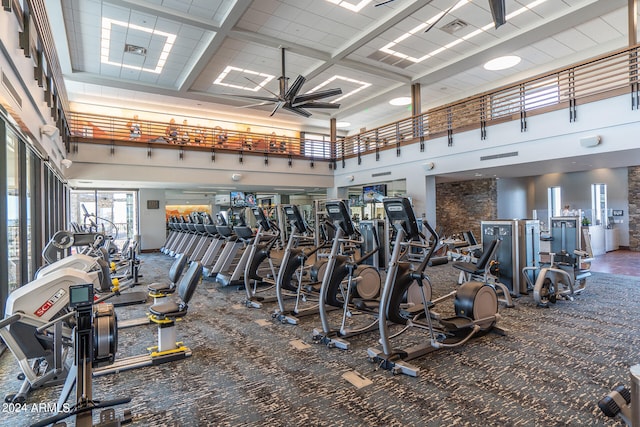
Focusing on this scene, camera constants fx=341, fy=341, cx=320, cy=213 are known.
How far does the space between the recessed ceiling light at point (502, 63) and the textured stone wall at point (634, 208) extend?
5636mm

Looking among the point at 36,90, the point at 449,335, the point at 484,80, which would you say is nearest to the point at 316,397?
the point at 449,335

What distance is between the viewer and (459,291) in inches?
143

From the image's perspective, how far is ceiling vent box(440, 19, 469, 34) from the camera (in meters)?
7.17

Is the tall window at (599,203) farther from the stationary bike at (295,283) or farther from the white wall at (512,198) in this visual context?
the stationary bike at (295,283)

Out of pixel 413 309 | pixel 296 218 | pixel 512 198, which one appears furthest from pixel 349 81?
pixel 413 309

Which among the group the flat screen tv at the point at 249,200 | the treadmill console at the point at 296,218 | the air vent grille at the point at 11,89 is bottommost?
the treadmill console at the point at 296,218

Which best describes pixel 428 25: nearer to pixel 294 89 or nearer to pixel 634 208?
pixel 294 89

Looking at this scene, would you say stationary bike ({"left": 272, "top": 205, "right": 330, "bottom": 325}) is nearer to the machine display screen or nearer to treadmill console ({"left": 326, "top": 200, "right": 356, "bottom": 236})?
treadmill console ({"left": 326, "top": 200, "right": 356, "bottom": 236})

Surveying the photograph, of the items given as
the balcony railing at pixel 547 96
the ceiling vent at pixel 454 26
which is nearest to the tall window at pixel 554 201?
the balcony railing at pixel 547 96

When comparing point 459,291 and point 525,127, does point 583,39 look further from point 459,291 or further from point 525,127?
point 459,291

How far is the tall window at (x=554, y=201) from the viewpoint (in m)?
13.0

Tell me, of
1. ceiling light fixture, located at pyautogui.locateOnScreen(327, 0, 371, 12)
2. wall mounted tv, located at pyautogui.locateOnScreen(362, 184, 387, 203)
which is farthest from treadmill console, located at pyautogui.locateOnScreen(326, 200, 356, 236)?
wall mounted tv, located at pyautogui.locateOnScreen(362, 184, 387, 203)

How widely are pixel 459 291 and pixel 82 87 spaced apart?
12106 mm

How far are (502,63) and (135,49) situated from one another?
9312mm
